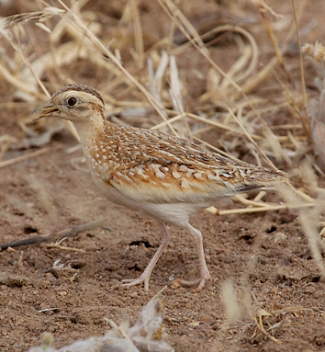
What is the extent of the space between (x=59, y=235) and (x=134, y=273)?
0.68m

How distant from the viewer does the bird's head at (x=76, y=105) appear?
163 inches

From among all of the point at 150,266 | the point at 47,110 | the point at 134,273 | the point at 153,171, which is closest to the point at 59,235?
the point at 134,273

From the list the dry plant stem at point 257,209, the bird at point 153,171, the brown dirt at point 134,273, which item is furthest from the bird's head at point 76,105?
the dry plant stem at point 257,209

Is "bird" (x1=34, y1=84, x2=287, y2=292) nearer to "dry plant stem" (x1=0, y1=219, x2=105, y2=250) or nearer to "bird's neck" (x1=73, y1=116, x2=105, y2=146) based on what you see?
"bird's neck" (x1=73, y1=116, x2=105, y2=146)

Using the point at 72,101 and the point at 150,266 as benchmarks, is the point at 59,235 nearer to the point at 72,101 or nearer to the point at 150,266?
the point at 150,266

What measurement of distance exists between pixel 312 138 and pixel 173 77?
1.27m

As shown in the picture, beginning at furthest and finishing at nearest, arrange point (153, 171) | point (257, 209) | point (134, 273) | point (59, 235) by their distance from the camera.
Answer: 1. point (257, 209)
2. point (59, 235)
3. point (134, 273)
4. point (153, 171)

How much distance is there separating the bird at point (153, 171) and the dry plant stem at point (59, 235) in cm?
76

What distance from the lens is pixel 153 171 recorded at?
3.99 meters

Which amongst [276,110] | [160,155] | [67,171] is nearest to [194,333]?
[160,155]

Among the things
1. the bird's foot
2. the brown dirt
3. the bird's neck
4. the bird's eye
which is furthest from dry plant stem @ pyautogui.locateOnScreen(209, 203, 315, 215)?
the bird's eye

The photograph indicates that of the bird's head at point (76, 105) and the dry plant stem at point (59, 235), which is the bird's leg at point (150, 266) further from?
the bird's head at point (76, 105)

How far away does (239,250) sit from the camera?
4547 millimetres

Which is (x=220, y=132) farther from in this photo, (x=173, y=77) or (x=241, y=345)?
(x=241, y=345)
